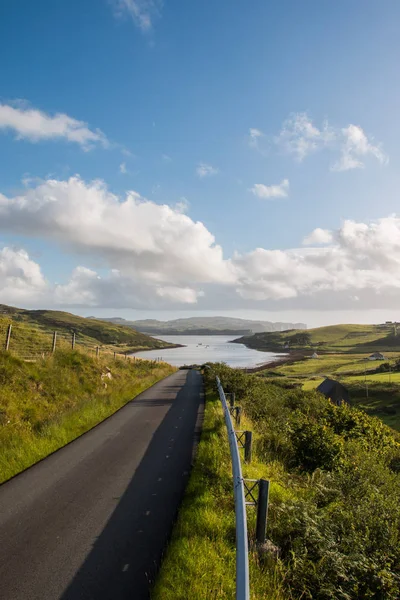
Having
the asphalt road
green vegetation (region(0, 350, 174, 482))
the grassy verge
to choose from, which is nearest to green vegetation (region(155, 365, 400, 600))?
the grassy verge

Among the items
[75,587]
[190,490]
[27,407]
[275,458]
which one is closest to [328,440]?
[275,458]

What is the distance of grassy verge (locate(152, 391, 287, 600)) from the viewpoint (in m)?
4.70

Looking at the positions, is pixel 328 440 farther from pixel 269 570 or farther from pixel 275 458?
pixel 269 570

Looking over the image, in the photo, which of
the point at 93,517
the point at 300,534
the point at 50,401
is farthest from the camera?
the point at 50,401

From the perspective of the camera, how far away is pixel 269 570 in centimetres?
511

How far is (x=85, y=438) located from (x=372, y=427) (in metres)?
13.9

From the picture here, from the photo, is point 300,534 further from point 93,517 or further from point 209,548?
point 93,517

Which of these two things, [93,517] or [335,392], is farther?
[335,392]

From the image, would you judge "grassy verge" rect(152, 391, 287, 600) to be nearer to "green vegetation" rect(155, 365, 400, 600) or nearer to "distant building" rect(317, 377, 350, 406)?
"green vegetation" rect(155, 365, 400, 600)

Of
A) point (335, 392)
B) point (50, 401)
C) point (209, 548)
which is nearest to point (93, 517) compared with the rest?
point (209, 548)

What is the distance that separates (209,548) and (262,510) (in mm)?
1061

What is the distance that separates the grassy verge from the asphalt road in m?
0.36

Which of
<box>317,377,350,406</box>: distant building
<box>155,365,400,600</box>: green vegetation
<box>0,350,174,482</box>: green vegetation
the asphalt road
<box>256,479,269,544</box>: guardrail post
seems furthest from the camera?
<box>317,377,350,406</box>: distant building

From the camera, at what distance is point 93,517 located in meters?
7.15
